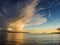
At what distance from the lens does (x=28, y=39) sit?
2531 millimetres

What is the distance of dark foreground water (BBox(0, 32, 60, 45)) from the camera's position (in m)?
2.51

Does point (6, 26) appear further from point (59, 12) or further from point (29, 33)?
point (59, 12)

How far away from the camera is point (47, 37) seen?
2531 mm

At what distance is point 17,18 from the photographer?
2555 millimetres

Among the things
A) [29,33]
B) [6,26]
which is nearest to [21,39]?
[29,33]

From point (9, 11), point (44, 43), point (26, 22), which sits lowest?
point (44, 43)

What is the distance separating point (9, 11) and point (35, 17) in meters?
0.44

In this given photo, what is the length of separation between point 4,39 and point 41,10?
771mm

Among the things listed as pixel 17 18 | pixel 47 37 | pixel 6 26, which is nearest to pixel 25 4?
pixel 17 18

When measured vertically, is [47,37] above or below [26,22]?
below

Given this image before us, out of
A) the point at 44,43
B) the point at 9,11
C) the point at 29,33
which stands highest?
the point at 9,11

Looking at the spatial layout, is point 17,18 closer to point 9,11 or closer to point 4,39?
point 9,11

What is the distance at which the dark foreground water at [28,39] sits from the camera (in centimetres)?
251

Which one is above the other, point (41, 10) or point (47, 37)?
point (41, 10)
